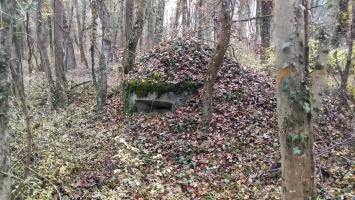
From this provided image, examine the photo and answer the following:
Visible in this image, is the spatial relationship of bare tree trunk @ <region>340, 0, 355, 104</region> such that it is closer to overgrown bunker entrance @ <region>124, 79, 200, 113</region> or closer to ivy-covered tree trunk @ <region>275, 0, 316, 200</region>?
overgrown bunker entrance @ <region>124, 79, 200, 113</region>

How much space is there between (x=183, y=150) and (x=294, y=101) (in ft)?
19.2

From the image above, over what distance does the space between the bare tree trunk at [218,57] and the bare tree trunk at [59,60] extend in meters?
6.08

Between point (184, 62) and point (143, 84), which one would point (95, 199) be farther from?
point (184, 62)

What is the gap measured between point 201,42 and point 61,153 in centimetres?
659

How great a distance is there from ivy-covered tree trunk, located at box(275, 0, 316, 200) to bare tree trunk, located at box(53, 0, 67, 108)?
443 inches

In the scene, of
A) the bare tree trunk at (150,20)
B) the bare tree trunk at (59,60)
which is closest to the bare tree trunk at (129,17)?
the bare tree trunk at (59,60)

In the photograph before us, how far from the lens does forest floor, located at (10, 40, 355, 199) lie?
7172 millimetres

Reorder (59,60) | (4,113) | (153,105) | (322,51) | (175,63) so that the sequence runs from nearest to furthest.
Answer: (4,113)
(322,51)
(153,105)
(175,63)
(59,60)

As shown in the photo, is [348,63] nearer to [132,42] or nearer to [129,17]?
[132,42]

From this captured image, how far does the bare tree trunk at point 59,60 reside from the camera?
44.5 feet

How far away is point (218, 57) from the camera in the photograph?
9.40m

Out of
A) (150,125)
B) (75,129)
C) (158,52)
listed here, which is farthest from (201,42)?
(75,129)

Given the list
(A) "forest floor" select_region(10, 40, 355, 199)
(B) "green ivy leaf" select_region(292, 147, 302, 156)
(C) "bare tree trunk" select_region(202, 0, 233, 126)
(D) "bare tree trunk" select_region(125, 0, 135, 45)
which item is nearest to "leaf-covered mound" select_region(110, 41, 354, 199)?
(A) "forest floor" select_region(10, 40, 355, 199)

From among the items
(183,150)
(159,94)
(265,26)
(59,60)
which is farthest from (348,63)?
(59,60)
